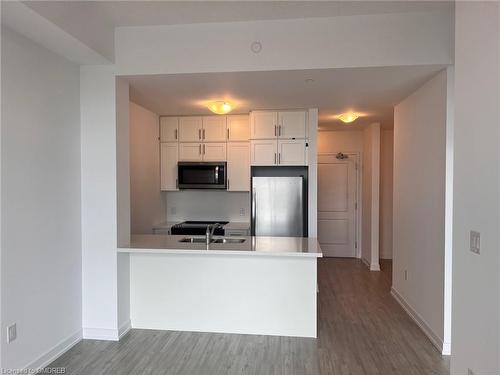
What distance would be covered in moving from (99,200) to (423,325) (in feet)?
10.7

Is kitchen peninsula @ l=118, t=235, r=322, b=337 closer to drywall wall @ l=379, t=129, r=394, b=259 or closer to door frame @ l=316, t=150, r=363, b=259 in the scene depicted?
door frame @ l=316, t=150, r=363, b=259

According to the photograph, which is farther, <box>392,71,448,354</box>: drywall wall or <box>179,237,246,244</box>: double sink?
<box>179,237,246,244</box>: double sink

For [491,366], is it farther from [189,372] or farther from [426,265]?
[189,372]

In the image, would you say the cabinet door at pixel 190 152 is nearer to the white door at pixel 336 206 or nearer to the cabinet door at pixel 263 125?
the cabinet door at pixel 263 125

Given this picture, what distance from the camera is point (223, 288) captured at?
3193 millimetres

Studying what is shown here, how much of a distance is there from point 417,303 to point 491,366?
1910mm

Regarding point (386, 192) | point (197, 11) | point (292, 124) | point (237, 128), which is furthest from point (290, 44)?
point (386, 192)

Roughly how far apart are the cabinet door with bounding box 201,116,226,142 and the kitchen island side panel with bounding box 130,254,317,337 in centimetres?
210

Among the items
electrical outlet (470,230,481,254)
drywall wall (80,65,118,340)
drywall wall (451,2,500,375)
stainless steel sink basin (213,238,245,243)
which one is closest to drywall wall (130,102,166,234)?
drywall wall (80,65,118,340)

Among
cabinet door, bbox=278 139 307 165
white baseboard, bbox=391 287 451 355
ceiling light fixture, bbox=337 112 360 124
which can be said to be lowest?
white baseboard, bbox=391 287 451 355

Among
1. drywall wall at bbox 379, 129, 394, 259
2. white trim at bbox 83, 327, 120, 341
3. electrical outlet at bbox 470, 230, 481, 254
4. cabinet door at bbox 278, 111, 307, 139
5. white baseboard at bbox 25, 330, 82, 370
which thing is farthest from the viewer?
drywall wall at bbox 379, 129, 394, 259

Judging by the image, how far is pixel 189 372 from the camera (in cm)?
251

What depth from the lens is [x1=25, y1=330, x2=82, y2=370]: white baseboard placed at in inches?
97.8

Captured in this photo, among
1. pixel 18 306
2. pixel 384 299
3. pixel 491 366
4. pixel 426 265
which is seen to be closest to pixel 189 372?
pixel 18 306
